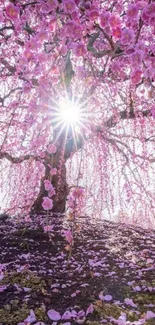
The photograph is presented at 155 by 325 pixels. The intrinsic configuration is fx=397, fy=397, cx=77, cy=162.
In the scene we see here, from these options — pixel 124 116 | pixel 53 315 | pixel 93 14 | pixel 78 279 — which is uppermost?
pixel 124 116

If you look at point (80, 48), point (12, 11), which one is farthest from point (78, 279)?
point (12, 11)

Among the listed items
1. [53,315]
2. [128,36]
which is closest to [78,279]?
[53,315]

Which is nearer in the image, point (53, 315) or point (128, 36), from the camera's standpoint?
point (128, 36)

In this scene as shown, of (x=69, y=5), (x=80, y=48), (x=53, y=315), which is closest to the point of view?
(x=69, y=5)

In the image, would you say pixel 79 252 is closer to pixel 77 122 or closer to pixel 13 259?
pixel 13 259

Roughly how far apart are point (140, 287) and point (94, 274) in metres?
0.58

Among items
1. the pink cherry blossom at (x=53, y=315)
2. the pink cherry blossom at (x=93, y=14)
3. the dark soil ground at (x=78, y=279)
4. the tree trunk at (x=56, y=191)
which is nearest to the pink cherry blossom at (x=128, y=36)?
the pink cherry blossom at (x=93, y=14)

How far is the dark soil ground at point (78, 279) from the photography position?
3.61m

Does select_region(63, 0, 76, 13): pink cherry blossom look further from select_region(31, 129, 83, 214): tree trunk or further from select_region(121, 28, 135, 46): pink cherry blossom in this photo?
select_region(31, 129, 83, 214): tree trunk

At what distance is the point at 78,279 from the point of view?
4574 millimetres

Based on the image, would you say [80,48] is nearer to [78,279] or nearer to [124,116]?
[78,279]

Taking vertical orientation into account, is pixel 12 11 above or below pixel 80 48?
above

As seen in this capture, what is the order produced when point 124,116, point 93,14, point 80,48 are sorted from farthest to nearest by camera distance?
point 124,116, point 80,48, point 93,14

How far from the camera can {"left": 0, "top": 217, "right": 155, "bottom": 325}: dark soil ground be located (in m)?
3.61
